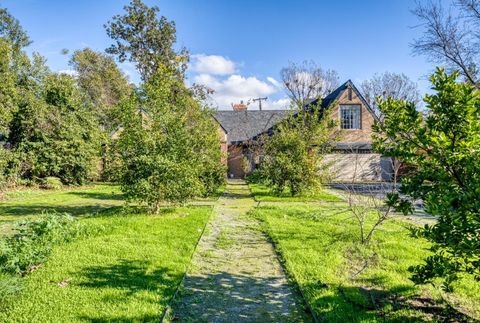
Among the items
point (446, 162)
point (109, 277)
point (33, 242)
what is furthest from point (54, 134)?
point (446, 162)

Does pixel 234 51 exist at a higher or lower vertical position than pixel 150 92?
higher

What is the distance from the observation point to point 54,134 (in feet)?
61.7

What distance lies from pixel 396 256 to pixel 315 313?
2.95 meters

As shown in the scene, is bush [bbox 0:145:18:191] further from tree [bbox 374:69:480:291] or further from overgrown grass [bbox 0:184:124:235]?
tree [bbox 374:69:480:291]

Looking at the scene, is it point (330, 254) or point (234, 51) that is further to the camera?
point (234, 51)

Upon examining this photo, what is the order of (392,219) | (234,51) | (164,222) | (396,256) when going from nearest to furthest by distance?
(396,256), (164,222), (392,219), (234,51)

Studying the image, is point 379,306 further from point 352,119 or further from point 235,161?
point 235,161

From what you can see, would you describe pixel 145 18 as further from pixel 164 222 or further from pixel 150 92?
pixel 164 222

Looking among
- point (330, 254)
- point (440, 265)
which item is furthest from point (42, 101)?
point (440, 265)

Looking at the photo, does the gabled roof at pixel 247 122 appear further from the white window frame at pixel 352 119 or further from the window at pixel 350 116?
the window at pixel 350 116

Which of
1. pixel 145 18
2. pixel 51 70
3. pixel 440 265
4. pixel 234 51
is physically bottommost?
pixel 440 265

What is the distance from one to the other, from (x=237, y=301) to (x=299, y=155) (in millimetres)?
10656

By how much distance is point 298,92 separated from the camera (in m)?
37.8

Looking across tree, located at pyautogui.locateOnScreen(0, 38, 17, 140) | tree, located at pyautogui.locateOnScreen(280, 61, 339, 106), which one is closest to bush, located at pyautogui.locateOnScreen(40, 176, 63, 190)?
tree, located at pyautogui.locateOnScreen(0, 38, 17, 140)
